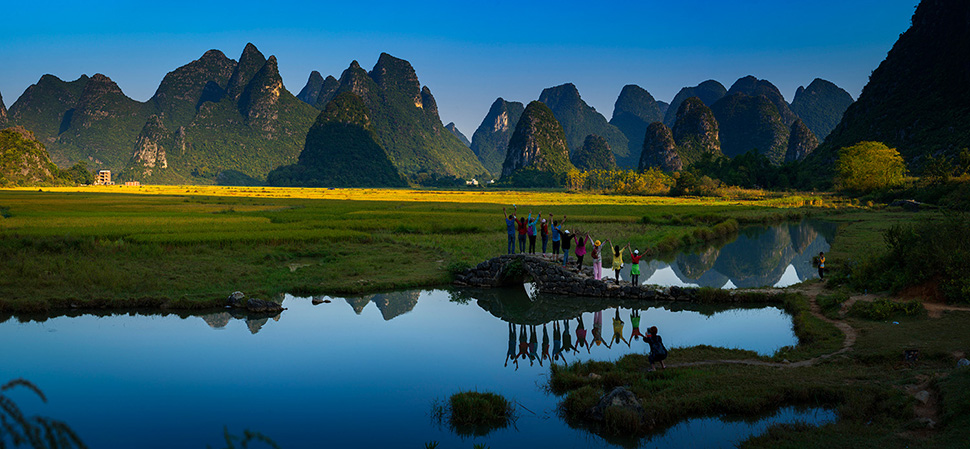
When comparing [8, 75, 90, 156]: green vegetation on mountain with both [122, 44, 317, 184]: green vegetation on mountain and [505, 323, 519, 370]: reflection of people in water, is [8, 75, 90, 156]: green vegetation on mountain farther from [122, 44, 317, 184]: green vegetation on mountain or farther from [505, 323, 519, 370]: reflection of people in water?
[505, 323, 519, 370]: reflection of people in water

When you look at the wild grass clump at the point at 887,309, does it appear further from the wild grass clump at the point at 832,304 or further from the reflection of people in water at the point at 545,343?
the reflection of people in water at the point at 545,343

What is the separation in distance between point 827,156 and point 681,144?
57.2 meters

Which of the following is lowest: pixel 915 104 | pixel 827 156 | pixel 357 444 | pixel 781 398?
pixel 357 444

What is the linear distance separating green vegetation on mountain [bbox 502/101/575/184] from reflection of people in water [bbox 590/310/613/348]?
121m

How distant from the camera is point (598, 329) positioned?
1229 cm

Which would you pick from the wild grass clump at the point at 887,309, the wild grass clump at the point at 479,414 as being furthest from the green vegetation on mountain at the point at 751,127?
the wild grass clump at the point at 479,414

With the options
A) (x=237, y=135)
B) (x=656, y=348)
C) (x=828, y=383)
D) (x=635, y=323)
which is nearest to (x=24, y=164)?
(x=237, y=135)

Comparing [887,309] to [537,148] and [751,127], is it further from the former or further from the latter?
[751,127]

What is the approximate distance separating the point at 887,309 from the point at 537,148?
5160 inches

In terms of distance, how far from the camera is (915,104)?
7031 cm

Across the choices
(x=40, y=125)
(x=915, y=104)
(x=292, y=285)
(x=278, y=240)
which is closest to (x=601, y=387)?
(x=292, y=285)

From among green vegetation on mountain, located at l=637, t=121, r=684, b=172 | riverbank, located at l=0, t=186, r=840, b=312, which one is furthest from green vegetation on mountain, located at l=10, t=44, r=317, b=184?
riverbank, located at l=0, t=186, r=840, b=312

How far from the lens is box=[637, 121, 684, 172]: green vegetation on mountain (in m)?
122

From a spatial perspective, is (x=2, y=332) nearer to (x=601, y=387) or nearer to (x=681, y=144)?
(x=601, y=387)
